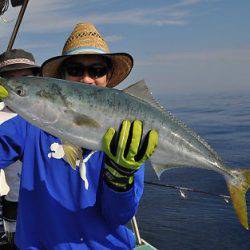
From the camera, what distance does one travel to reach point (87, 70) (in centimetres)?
392

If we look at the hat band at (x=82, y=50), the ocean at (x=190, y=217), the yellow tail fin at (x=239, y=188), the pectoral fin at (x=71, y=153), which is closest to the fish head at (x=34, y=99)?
the pectoral fin at (x=71, y=153)

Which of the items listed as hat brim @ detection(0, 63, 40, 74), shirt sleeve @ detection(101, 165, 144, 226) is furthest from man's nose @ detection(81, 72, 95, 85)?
hat brim @ detection(0, 63, 40, 74)

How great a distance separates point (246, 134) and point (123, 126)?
51146 mm

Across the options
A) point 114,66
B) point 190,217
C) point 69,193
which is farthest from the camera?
point 190,217

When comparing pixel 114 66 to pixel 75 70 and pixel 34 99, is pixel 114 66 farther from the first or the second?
pixel 34 99

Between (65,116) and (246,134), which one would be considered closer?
(65,116)

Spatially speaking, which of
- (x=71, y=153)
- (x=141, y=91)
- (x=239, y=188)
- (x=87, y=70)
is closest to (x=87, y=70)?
(x=87, y=70)

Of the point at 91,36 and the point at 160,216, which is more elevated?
the point at 91,36

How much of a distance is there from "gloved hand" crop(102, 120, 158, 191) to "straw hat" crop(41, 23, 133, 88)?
1.01 m

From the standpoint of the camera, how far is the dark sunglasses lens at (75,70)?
3932mm

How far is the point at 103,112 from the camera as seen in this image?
3.29 m

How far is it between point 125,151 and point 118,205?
49cm

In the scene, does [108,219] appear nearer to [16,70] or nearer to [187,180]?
[16,70]

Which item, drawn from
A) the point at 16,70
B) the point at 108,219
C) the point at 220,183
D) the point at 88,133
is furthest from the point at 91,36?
the point at 220,183
